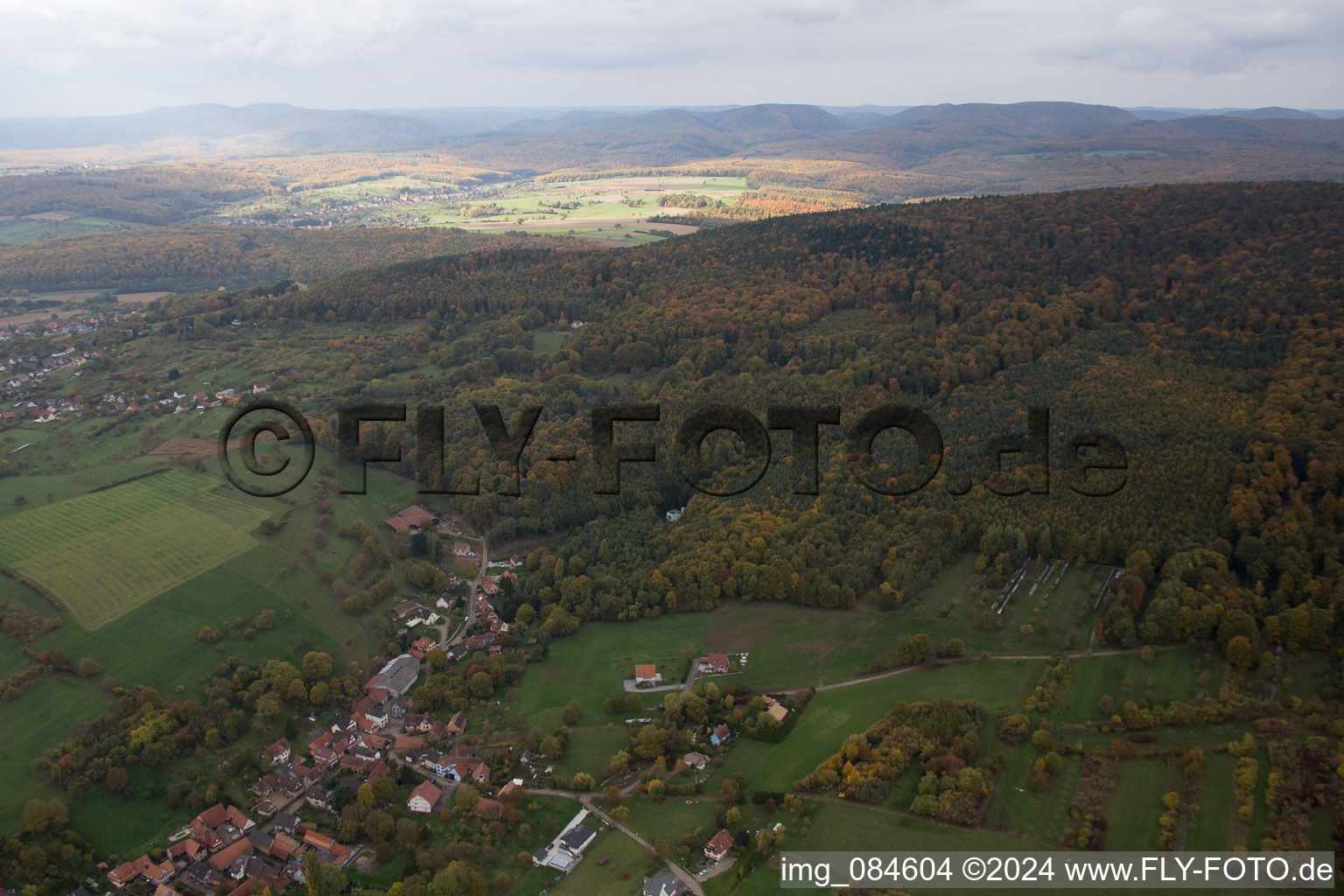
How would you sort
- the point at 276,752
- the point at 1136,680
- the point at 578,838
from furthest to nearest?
the point at 1136,680 < the point at 276,752 < the point at 578,838

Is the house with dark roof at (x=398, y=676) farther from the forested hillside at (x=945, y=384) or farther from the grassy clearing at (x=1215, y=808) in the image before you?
the grassy clearing at (x=1215, y=808)

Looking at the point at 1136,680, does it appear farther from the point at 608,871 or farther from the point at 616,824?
the point at 608,871

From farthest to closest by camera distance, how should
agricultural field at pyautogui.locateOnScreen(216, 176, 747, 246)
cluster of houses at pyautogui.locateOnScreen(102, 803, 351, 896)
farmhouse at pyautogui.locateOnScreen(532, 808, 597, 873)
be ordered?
1. agricultural field at pyautogui.locateOnScreen(216, 176, 747, 246)
2. farmhouse at pyautogui.locateOnScreen(532, 808, 597, 873)
3. cluster of houses at pyautogui.locateOnScreen(102, 803, 351, 896)

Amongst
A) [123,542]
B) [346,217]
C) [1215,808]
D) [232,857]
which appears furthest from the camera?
[346,217]

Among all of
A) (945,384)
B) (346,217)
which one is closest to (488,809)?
(945,384)

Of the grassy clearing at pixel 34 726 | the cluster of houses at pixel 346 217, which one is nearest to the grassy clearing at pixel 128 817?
the grassy clearing at pixel 34 726

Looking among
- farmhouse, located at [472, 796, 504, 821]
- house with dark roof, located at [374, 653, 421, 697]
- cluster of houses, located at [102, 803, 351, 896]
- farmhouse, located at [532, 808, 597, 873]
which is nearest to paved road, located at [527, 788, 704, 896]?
farmhouse, located at [532, 808, 597, 873]

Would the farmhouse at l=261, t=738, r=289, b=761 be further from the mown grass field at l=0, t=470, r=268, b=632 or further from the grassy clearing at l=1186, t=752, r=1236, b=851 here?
the grassy clearing at l=1186, t=752, r=1236, b=851
